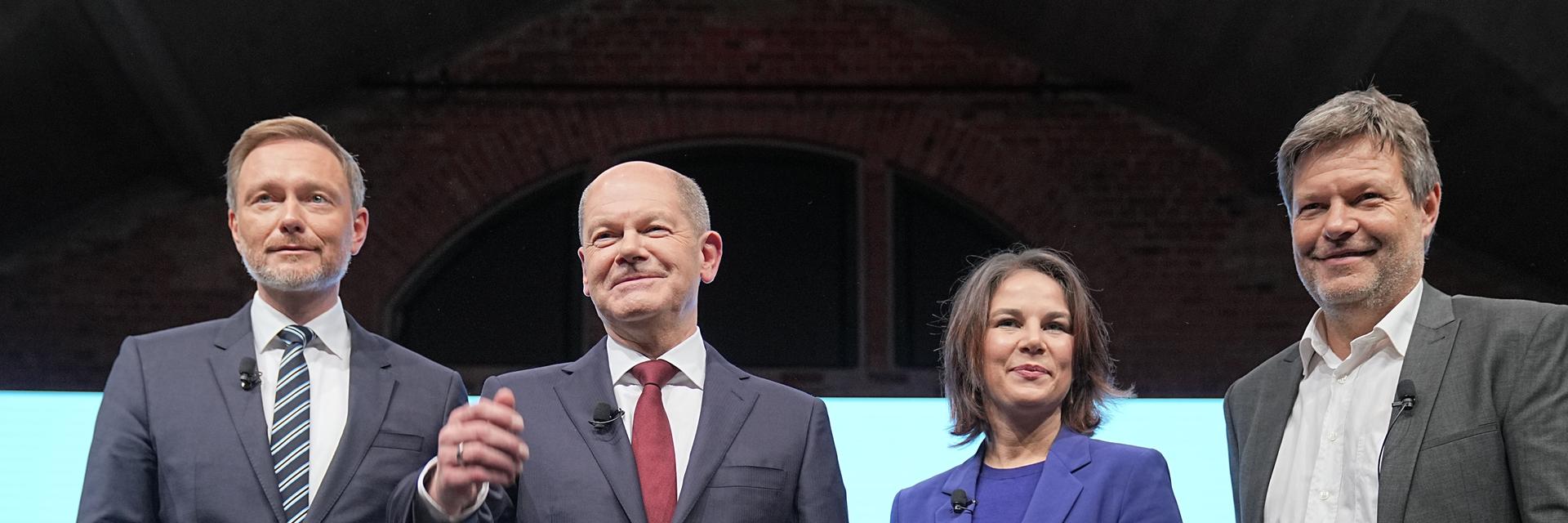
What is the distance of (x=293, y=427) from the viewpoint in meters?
2.28

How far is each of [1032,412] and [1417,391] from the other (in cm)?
65

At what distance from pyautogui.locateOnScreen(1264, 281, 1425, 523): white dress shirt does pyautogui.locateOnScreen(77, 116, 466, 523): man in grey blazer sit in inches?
58.9

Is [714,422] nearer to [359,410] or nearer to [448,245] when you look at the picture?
[359,410]

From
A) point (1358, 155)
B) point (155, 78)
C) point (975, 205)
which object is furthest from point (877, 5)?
point (1358, 155)

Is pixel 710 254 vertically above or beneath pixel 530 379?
above

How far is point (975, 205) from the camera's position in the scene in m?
7.45

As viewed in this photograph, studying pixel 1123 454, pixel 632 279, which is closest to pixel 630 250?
pixel 632 279

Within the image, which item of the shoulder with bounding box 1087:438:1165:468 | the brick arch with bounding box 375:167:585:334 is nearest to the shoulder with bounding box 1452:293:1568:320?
the shoulder with bounding box 1087:438:1165:468

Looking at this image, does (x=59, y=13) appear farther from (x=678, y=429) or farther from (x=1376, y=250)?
(x=1376, y=250)

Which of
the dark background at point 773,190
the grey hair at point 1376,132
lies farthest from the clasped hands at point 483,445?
the dark background at point 773,190

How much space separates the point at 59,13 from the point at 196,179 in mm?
1735

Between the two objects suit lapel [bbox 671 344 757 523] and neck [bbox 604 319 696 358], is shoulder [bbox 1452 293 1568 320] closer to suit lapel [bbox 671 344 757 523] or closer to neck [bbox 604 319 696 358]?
suit lapel [bbox 671 344 757 523]

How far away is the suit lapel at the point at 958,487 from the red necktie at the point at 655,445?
55 centimetres

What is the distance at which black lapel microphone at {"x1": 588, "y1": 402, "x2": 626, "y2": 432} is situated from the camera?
223cm
